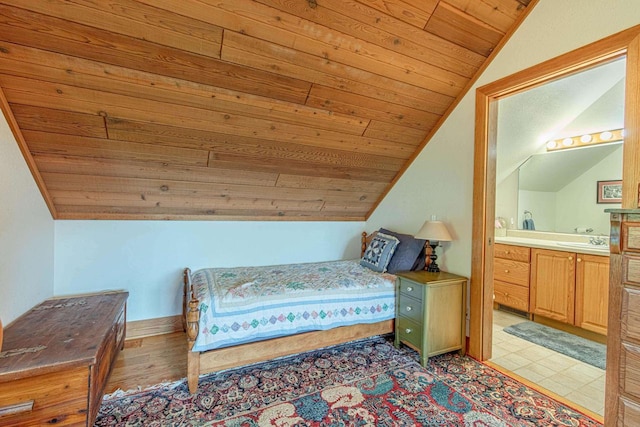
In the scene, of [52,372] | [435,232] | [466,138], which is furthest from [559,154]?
[52,372]

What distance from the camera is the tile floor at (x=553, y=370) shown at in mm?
2014

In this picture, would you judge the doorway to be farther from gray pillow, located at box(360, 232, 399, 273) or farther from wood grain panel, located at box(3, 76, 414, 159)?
wood grain panel, located at box(3, 76, 414, 159)

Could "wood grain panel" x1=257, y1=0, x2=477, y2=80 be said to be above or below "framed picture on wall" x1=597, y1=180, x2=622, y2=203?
above

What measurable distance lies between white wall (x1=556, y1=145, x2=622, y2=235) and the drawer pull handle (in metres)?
4.76

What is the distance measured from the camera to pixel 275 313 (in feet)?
7.37

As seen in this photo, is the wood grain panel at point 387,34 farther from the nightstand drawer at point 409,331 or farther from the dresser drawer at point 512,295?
the dresser drawer at point 512,295

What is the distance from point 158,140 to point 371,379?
2.40 meters

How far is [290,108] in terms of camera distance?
7.85 feet

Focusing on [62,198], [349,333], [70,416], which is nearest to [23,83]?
[62,198]

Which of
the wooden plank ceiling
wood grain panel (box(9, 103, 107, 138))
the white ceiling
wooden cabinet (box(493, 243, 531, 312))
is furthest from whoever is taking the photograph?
wooden cabinet (box(493, 243, 531, 312))

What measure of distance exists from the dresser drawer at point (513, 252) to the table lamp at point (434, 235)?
48.2 inches

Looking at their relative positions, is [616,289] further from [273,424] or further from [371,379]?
[273,424]

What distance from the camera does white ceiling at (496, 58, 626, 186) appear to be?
284 centimetres

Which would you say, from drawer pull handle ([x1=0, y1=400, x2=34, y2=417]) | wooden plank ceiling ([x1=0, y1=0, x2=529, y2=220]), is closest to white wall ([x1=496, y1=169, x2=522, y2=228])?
wooden plank ceiling ([x1=0, y1=0, x2=529, y2=220])
